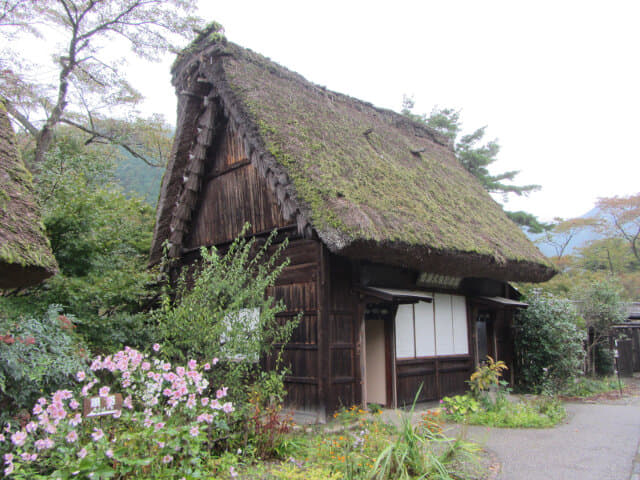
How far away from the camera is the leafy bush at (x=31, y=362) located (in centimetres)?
438

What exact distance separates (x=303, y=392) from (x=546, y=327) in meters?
7.45

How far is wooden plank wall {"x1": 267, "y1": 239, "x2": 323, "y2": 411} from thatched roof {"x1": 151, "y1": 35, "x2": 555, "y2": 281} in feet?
2.18

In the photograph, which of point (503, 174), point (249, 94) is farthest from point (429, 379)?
point (503, 174)

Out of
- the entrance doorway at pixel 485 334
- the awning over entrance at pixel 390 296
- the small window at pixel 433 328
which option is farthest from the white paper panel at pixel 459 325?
the awning over entrance at pixel 390 296

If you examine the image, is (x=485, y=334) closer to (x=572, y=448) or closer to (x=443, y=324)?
(x=443, y=324)

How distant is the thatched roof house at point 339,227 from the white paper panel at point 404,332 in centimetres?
4

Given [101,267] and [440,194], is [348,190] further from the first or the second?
[101,267]

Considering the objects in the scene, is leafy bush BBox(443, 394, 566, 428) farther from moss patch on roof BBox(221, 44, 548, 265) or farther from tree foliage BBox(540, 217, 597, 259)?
tree foliage BBox(540, 217, 597, 259)

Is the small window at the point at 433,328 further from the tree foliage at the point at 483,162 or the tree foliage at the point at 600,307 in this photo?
the tree foliage at the point at 483,162

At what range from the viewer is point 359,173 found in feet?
29.9

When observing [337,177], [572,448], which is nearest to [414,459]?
[572,448]

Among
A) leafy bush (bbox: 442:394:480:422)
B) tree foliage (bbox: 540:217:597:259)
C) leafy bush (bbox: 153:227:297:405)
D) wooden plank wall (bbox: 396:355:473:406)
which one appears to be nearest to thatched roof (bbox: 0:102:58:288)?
Result: leafy bush (bbox: 153:227:297:405)

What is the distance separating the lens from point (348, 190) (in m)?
8.22

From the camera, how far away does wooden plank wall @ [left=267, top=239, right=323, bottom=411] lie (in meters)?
7.81
